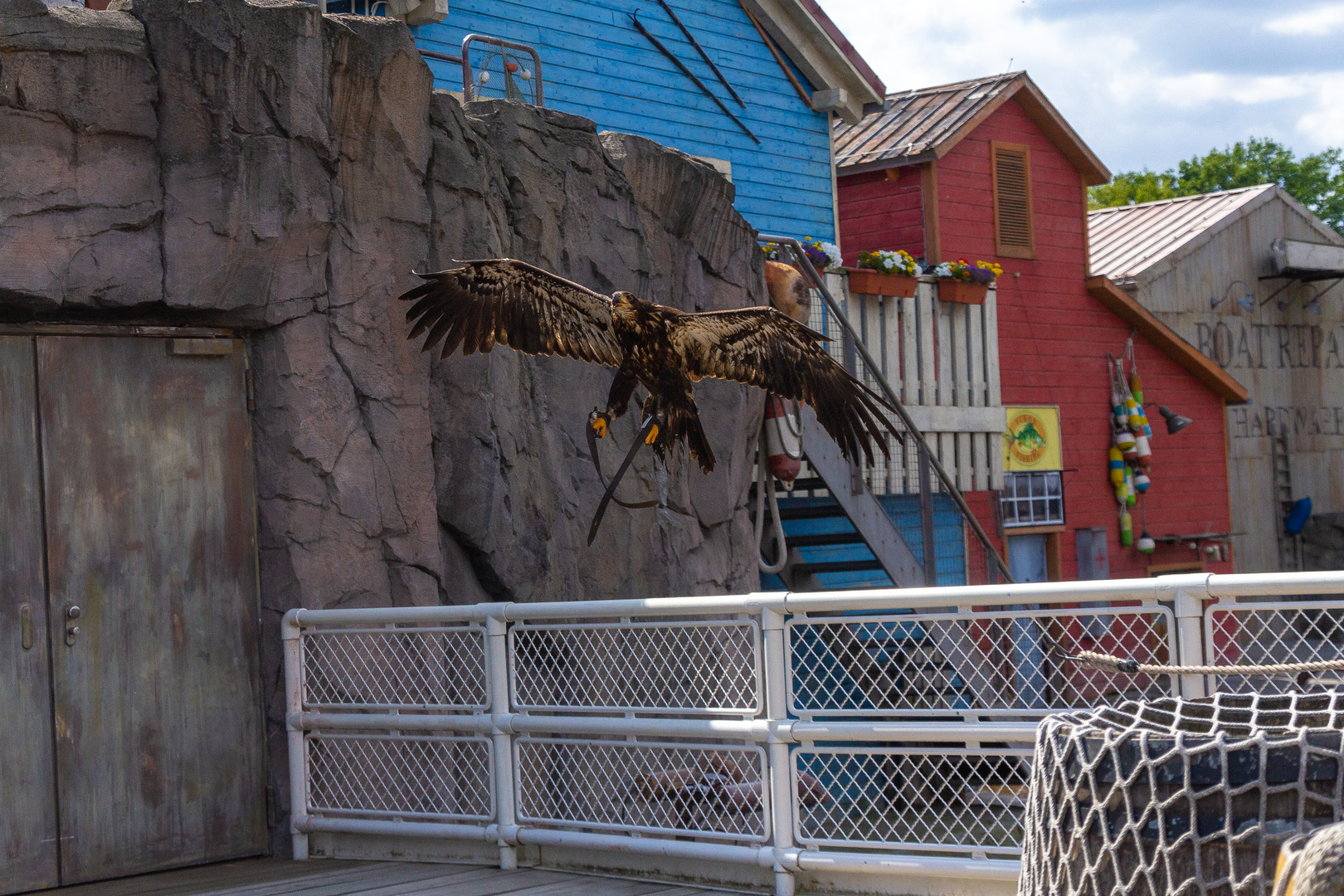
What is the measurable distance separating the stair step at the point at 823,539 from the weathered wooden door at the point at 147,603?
231 inches

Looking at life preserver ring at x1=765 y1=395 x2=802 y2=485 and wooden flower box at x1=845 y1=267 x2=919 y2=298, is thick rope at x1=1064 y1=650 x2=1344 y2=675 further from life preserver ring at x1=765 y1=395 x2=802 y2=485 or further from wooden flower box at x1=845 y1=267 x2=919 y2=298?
wooden flower box at x1=845 y1=267 x2=919 y2=298

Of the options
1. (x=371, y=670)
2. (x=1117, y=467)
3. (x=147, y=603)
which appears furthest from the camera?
(x=1117, y=467)

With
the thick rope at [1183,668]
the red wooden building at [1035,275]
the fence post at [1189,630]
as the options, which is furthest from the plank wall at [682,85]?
the thick rope at [1183,668]

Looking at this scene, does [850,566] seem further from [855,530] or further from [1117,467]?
[1117,467]

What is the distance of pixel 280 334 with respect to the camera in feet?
22.9

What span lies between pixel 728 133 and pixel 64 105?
332 inches

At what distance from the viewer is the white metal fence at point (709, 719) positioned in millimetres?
4660

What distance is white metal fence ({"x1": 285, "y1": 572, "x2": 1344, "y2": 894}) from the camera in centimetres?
466

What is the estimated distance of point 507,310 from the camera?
700 centimetres

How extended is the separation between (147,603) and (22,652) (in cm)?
57

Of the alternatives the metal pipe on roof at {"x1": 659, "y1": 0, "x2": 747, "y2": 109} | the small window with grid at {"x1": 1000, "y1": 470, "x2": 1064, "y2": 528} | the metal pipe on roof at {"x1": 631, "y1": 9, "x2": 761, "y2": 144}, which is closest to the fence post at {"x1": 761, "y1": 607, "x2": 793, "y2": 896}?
the metal pipe on roof at {"x1": 631, "y1": 9, "x2": 761, "y2": 144}

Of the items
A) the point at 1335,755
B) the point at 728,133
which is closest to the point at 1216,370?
the point at 728,133

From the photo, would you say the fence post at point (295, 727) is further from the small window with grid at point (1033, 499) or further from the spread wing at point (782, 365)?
the small window with grid at point (1033, 499)

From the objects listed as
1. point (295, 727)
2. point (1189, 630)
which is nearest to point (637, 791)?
point (295, 727)
